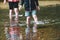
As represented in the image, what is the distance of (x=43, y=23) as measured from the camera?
1300 cm

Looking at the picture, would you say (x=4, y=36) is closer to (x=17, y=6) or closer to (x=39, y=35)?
(x=39, y=35)

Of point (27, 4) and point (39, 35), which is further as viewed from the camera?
point (27, 4)

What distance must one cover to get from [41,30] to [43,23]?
1629 mm

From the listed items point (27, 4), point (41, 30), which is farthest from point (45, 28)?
point (27, 4)

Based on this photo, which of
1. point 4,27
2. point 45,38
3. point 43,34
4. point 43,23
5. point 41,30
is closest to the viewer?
point 45,38

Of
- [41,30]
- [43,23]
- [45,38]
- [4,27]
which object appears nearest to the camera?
[45,38]

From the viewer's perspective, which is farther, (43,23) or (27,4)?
(43,23)

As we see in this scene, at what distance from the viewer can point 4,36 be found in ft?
33.9

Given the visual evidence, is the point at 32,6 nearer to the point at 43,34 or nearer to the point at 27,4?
the point at 27,4

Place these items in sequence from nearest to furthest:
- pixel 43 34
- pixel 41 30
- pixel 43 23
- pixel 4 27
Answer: pixel 43 34 → pixel 41 30 → pixel 4 27 → pixel 43 23

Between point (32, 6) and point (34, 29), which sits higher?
point (32, 6)

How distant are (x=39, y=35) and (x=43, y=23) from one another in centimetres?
258

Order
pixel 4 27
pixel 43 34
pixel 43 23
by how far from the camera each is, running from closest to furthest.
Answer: pixel 43 34, pixel 4 27, pixel 43 23

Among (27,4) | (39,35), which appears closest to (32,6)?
(27,4)
